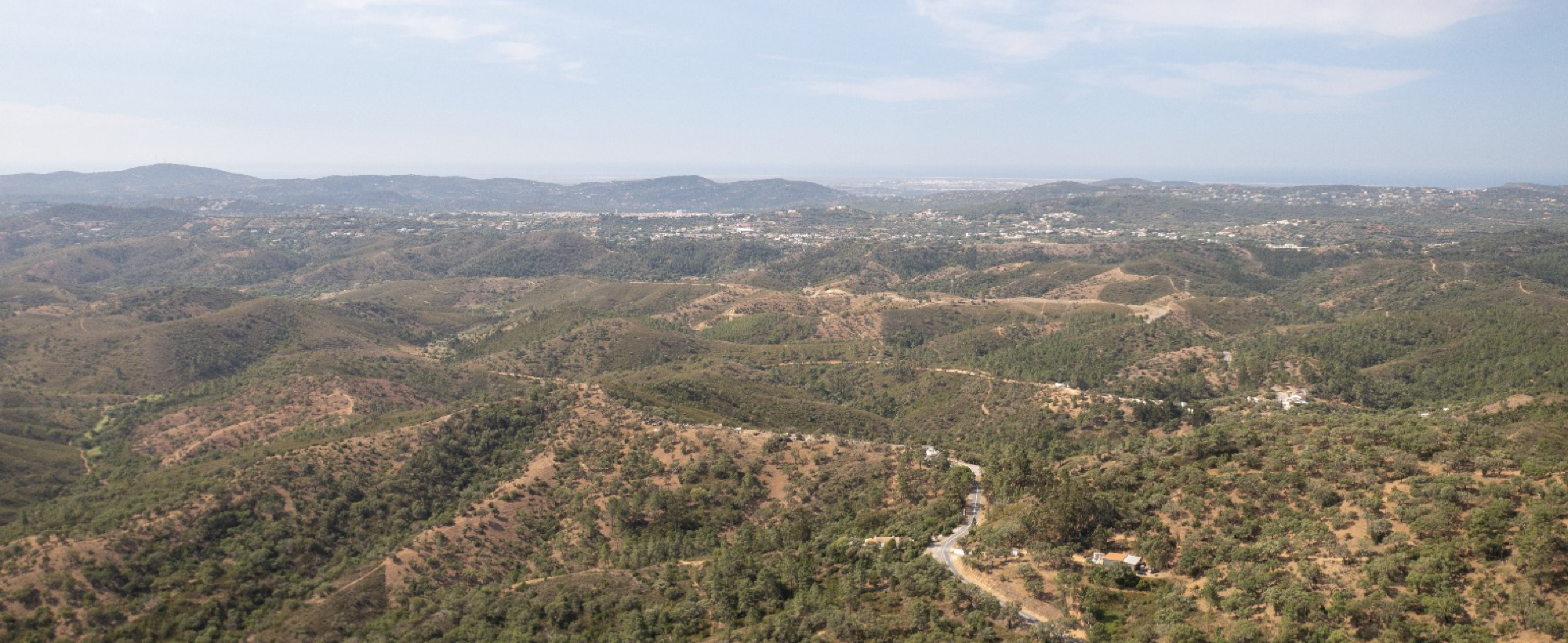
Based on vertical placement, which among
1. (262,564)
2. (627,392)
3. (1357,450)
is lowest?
(262,564)

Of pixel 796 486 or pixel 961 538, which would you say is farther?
pixel 796 486

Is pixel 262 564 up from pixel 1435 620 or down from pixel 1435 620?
down

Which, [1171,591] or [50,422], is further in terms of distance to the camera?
[50,422]

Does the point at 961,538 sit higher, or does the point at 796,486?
the point at 961,538

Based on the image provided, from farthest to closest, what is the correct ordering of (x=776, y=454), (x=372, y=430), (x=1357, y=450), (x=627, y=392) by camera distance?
1. (x=627, y=392)
2. (x=372, y=430)
3. (x=776, y=454)
4. (x=1357, y=450)

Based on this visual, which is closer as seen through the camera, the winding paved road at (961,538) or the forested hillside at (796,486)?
the forested hillside at (796,486)

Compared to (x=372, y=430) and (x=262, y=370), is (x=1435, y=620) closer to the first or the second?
(x=372, y=430)

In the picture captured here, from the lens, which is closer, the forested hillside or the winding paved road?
the forested hillside

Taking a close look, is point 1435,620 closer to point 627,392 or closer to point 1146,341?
point 627,392

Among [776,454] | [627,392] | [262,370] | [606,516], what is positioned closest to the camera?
[606,516]

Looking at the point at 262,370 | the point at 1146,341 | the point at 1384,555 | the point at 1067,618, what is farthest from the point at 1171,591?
the point at 262,370
